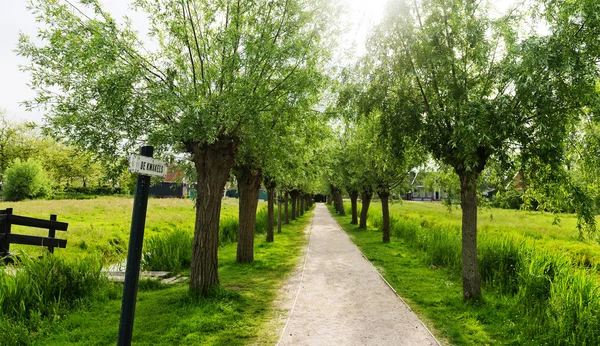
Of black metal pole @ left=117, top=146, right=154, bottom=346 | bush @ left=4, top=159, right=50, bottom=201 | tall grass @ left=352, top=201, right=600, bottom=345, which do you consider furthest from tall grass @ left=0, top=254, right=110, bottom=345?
bush @ left=4, top=159, right=50, bottom=201

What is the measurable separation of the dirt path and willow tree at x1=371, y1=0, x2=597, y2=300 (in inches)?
86.8

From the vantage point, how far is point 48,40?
6.85 m

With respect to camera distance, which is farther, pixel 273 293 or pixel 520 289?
pixel 273 293

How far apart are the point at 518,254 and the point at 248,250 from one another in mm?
8371

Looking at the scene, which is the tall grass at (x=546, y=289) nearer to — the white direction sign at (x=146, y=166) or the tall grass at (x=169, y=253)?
the white direction sign at (x=146, y=166)

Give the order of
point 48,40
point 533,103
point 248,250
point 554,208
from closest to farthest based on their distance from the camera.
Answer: point 533,103 < point 48,40 < point 554,208 < point 248,250

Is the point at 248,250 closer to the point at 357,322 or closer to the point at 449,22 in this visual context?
the point at 357,322

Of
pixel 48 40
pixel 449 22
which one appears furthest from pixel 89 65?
pixel 449 22

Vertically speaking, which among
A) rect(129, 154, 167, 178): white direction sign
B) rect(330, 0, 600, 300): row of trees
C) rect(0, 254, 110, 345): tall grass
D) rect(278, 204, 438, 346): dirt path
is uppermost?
rect(330, 0, 600, 300): row of trees

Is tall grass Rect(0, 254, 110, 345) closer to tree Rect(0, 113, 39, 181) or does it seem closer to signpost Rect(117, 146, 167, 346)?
signpost Rect(117, 146, 167, 346)

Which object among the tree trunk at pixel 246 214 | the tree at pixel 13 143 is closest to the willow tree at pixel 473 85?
the tree trunk at pixel 246 214

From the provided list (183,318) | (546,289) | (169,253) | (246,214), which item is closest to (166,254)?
(169,253)

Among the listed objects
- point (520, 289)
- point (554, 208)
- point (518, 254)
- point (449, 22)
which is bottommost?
point (520, 289)

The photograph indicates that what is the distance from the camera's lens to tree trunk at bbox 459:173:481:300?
27.2 ft
